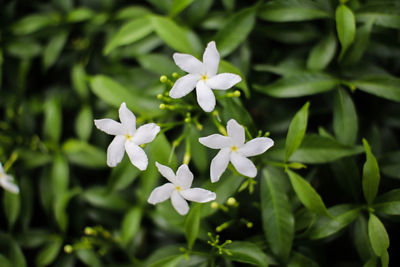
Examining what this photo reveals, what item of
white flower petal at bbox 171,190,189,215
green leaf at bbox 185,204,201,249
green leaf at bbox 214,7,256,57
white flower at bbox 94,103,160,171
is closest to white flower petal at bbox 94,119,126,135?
white flower at bbox 94,103,160,171

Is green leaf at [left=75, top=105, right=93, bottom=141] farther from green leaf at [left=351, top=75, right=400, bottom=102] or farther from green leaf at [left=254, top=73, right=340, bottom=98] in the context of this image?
green leaf at [left=351, top=75, right=400, bottom=102]

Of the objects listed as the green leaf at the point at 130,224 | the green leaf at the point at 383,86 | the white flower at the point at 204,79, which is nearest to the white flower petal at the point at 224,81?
the white flower at the point at 204,79

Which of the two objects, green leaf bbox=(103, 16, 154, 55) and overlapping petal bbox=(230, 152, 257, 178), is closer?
overlapping petal bbox=(230, 152, 257, 178)

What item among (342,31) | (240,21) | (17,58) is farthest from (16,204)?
(342,31)

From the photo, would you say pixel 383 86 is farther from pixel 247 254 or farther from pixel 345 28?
pixel 247 254

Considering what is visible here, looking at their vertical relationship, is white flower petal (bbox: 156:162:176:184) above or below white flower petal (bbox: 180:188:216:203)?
above

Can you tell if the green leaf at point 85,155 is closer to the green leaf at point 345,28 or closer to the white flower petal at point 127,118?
the white flower petal at point 127,118
